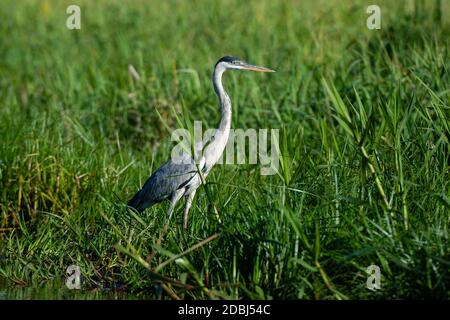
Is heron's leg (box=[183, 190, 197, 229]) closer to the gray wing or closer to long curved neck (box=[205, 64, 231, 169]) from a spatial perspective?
the gray wing

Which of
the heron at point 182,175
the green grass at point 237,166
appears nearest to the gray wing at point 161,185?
the heron at point 182,175

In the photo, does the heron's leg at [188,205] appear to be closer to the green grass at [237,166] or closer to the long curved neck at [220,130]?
the green grass at [237,166]

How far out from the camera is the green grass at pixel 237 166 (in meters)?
4.92

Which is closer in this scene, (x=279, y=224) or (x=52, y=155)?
(x=279, y=224)

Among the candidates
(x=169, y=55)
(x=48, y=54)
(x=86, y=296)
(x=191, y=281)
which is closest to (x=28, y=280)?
(x=86, y=296)

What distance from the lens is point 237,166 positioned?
723cm

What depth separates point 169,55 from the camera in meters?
10.4

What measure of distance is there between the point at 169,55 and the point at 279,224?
577 cm

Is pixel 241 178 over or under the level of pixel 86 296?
over

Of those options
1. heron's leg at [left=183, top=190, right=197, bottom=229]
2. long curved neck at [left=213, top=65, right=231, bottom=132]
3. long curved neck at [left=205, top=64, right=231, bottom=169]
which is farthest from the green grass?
long curved neck at [left=213, top=65, right=231, bottom=132]

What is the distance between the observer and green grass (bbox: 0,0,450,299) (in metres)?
4.92
